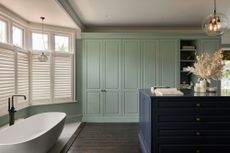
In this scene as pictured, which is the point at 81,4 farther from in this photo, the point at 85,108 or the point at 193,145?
the point at 193,145

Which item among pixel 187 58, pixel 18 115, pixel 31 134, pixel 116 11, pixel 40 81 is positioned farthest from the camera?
pixel 187 58

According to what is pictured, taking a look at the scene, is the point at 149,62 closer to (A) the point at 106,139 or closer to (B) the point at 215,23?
(A) the point at 106,139

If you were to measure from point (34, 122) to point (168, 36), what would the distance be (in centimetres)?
404

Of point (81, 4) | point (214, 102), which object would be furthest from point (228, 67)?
point (81, 4)

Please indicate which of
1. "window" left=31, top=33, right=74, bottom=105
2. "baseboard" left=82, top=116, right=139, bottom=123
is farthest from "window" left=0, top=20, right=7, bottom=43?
"baseboard" left=82, top=116, right=139, bottom=123

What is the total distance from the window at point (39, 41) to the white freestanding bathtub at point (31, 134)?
1.81m

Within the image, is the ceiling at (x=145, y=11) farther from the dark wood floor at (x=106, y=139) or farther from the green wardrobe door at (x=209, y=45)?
the dark wood floor at (x=106, y=139)

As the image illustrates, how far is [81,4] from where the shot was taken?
4.21 m

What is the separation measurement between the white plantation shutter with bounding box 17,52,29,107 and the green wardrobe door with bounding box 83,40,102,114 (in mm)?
1520

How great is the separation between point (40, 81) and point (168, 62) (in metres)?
3.45

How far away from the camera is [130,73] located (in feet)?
19.0

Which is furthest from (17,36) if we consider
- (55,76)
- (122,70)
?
(122,70)

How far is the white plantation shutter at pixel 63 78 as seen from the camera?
5430 millimetres

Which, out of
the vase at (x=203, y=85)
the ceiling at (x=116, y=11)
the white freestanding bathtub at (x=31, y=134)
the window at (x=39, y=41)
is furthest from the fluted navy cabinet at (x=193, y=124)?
the window at (x=39, y=41)
